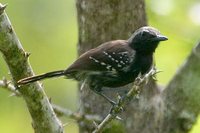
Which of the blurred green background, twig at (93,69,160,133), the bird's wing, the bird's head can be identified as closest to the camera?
twig at (93,69,160,133)

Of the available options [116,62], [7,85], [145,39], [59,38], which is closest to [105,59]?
[116,62]

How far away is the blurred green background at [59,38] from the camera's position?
23.5ft

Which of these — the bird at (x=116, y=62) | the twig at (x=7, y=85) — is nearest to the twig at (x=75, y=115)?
the bird at (x=116, y=62)

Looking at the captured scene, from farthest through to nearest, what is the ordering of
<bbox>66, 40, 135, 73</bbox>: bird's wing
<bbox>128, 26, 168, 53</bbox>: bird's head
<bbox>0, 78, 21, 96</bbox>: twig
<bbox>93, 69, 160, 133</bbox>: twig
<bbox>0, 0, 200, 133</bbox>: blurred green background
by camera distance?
<bbox>0, 0, 200, 133</bbox>: blurred green background < <bbox>128, 26, 168, 53</bbox>: bird's head < <bbox>66, 40, 135, 73</bbox>: bird's wing < <bbox>0, 78, 21, 96</bbox>: twig < <bbox>93, 69, 160, 133</bbox>: twig

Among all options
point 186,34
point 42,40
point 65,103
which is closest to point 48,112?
point 186,34

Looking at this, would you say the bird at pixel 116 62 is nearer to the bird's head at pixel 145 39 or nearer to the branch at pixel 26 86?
the bird's head at pixel 145 39

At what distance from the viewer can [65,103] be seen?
8688 mm

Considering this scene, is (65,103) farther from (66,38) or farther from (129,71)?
(129,71)

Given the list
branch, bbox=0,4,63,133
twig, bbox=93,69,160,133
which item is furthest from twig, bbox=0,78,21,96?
twig, bbox=93,69,160,133

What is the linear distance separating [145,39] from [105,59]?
385 mm

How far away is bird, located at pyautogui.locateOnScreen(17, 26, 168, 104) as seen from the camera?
5.55m

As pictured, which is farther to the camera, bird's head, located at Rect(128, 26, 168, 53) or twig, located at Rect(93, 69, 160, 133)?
bird's head, located at Rect(128, 26, 168, 53)

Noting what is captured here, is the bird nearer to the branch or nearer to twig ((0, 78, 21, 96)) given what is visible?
twig ((0, 78, 21, 96))

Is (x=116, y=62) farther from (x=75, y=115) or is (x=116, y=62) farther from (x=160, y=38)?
(x=75, y=115)
